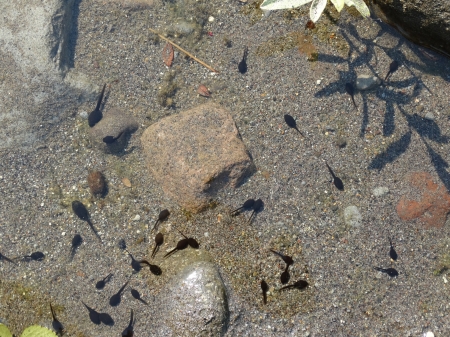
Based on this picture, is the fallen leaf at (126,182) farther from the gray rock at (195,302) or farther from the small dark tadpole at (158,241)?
the gray rock at (195,302)

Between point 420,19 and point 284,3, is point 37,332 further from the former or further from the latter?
point 420,19

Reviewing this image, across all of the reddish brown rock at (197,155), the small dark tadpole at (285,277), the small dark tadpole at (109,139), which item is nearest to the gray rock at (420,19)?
the reddish brown rock at (197,155)

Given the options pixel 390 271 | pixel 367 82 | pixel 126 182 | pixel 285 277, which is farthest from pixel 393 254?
pixel 126 182

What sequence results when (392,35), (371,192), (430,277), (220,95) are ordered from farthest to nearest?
(220,95) < (392,35) < (371,192) < (430,277)

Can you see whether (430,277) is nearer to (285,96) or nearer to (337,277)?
(337,277)

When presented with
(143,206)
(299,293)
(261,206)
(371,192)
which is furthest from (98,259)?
(371,192)

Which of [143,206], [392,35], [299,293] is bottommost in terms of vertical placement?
[143,206]
